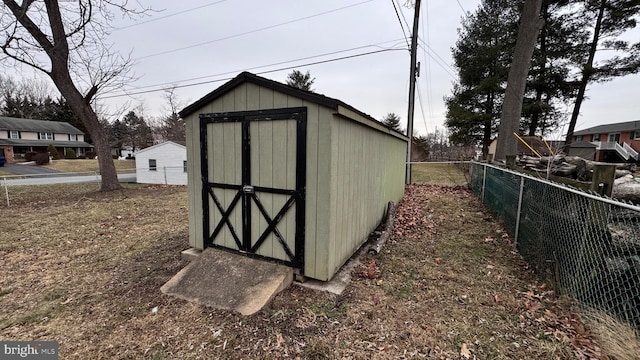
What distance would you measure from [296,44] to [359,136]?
33.6 feet

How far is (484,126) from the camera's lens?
1706 centimetres

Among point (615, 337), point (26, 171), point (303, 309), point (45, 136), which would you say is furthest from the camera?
point (45, 136)

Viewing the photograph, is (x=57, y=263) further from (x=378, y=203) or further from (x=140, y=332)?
(x=378, y=203)

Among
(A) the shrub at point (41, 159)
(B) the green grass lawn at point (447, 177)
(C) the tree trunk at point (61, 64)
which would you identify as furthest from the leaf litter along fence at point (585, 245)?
(A) the shrub at point (41, 159)

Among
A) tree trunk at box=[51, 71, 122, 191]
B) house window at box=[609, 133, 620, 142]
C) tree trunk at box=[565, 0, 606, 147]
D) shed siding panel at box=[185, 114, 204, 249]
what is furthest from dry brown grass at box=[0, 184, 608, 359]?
house window at box=[609, 133, 620, 142]

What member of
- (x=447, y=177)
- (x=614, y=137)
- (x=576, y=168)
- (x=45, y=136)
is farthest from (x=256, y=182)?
(x=614, y=137)

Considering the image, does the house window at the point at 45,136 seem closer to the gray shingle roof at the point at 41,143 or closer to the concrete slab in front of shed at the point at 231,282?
the gray shingle roof at the point at 41,143

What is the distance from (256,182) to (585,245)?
3.50 meters

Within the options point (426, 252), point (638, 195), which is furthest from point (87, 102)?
point (638, 195)

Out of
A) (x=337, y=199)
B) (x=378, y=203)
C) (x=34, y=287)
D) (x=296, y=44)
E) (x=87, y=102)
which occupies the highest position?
(x=296, y=44)

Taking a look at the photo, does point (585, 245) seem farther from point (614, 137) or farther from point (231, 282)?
point (614, 137)

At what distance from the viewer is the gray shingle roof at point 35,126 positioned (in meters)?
28.6

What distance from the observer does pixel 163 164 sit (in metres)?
15.1

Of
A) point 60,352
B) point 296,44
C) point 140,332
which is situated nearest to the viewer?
point 60,352
